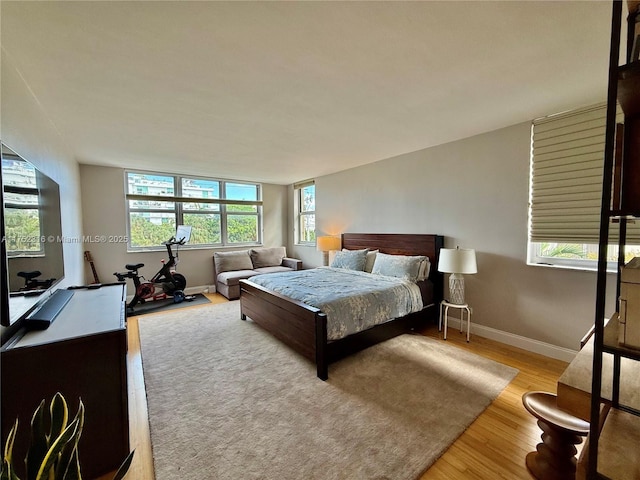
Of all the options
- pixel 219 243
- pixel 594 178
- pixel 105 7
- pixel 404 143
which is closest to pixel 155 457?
pixel 105 7

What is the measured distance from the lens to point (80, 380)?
141cm

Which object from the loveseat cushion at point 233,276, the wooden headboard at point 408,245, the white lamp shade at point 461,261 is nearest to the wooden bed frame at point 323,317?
the wooden headboard at point 408,245

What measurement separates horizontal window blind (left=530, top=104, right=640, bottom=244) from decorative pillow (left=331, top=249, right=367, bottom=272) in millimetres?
2090

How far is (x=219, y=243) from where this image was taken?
5.79 metres

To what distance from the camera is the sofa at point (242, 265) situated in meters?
4.93

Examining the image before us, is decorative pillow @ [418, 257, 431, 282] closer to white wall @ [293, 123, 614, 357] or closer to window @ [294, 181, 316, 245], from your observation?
white wall @ [293, 123, 614, 357]

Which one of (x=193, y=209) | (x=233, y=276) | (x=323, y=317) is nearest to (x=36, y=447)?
(x=323, y=317)

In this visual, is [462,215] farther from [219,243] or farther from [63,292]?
[219,243]

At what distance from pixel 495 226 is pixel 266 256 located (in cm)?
428

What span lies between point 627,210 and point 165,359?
3379mm

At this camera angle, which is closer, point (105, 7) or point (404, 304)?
point (105, 7)

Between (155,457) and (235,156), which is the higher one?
(235,156)

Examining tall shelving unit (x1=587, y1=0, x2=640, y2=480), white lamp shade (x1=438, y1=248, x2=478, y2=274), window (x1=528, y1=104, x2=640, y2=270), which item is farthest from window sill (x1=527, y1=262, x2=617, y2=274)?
tall shelving unit (x1=587, y1=0, x2=640, y2=480)

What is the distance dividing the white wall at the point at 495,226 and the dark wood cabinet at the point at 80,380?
138 inches
